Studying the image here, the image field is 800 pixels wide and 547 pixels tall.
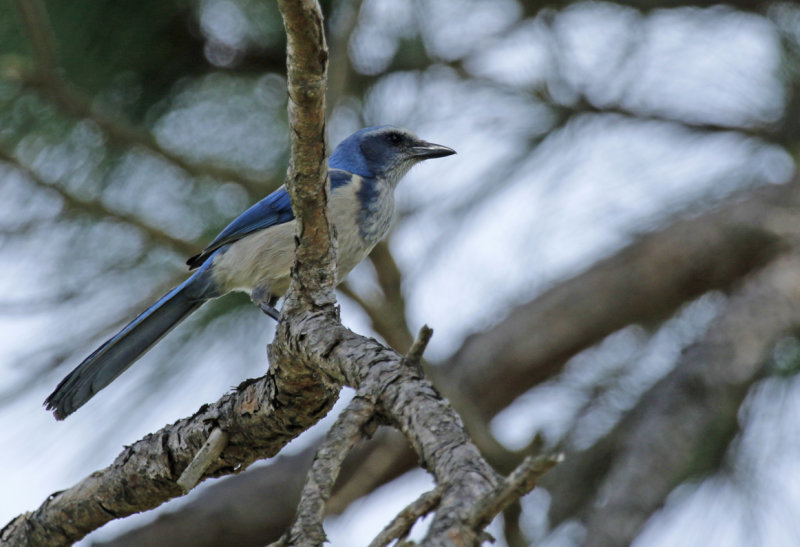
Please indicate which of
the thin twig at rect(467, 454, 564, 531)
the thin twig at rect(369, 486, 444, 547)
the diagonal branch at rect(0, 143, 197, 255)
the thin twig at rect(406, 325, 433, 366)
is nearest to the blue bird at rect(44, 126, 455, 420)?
the diagonal branch at rect(0, 143, 197, 255)

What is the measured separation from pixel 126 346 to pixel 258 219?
2.45ft

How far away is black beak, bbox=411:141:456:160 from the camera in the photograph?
4422 millimetres

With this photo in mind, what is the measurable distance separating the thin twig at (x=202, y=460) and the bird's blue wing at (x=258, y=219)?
1470 mm

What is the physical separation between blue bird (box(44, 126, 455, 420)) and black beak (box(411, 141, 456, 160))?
0.31 metres

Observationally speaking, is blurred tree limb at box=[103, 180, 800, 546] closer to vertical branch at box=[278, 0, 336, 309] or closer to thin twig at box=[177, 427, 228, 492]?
thin twig at box=[177, 427, 228, 492]

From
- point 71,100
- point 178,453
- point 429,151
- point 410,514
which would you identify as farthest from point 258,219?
point 410,514

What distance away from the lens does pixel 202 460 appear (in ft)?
6.92

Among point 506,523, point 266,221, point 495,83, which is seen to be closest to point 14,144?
point 266,221

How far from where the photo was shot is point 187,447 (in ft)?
8.53

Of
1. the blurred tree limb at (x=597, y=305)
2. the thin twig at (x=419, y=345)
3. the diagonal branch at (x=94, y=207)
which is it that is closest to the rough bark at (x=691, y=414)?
the blurred tree limb at (x=597, y=305)

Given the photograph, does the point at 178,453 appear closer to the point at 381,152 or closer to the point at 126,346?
the point at 126,346

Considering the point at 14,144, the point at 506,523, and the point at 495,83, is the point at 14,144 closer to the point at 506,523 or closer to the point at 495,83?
the point at 495,83

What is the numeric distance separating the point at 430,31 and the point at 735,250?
1889 mm

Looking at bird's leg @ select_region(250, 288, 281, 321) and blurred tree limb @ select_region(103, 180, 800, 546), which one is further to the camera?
blurred tree limb @ select_region(103, 180, 800, 546)
